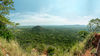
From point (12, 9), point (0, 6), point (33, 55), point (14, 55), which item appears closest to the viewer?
point (14, 55)

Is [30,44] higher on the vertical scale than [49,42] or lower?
higher

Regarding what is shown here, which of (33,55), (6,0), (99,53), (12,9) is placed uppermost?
(6,0)

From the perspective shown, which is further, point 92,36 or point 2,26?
point 2,26

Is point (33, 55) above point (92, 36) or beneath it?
beneath

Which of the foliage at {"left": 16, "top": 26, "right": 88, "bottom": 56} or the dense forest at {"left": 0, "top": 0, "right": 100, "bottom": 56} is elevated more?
the dense forest at {"left": 0, "top": 0, "right": 100, "bottom": 56}

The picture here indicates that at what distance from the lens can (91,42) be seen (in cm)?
455

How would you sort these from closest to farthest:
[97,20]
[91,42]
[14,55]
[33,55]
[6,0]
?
[14,55]
[33,55]
[91,42]
[6,0]
[97,20]

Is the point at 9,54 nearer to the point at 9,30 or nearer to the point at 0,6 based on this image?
the point at 0,6

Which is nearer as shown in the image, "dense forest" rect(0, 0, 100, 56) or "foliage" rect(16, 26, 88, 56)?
"dense forest" rect(0, 0, 100, 56)

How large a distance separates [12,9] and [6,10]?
2.82 ft

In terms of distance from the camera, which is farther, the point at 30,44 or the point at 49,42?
the point at 49,42

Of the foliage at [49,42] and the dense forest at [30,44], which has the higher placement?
the dense forest at [30,44]

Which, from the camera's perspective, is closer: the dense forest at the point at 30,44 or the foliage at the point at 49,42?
the dense forest at the point at 30,44

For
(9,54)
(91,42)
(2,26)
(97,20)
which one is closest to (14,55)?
(9,54)
